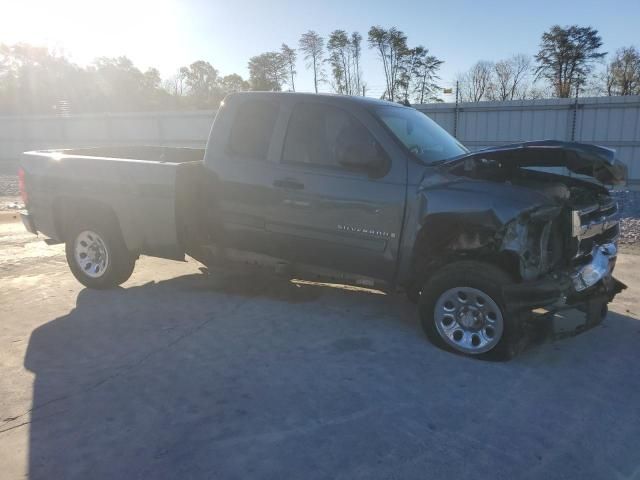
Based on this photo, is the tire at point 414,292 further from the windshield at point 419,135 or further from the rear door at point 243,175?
the rear door at point 243,175

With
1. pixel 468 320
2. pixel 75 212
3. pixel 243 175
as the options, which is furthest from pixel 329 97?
pixel 75 212

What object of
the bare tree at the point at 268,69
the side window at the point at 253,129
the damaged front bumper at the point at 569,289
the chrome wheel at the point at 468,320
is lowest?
the chrome wheel at the point at 468,320

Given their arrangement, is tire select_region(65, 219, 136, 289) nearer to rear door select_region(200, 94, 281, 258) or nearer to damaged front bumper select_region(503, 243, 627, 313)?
rear door select_region(200, 94, 281, 258)

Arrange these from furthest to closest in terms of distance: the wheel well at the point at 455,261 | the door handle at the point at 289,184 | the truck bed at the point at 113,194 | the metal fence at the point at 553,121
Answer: the metal fence at the point at 553,121 → the truck bed at the point at 113,194 → the door handle at the point at 289,184 → the wheel well at the point at 455,261

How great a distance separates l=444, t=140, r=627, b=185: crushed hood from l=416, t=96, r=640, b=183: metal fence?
12167 mm

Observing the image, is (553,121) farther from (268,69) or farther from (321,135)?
(268,69)

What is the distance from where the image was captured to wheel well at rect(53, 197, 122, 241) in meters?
5.56

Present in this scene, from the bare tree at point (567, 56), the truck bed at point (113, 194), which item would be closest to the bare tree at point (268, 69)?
the bare tree at point (567, 56)

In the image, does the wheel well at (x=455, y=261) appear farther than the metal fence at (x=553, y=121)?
No

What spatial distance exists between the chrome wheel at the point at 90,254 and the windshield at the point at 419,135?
343 centimetres

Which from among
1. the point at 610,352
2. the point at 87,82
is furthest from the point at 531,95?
the point at 87,82

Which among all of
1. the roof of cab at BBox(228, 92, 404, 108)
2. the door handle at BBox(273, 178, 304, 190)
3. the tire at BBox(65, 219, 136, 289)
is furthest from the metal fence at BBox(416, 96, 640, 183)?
the tire at BBox(65, 219, 136, 289)

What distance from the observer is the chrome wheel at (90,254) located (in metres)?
5.73

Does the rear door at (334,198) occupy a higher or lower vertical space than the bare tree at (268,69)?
lower
